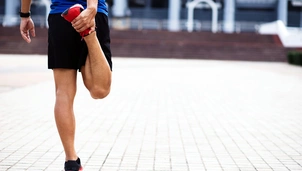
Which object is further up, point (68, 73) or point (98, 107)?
point (68, 73)

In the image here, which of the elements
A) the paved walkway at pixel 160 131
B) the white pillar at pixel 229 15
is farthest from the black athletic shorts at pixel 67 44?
the white pillar at pixel 229 15

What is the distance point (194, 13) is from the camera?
4988cm

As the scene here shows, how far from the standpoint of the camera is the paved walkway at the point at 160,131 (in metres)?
4.43

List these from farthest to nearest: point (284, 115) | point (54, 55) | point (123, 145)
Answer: point (284, 115)
point (123, 145)
point (54, 55)

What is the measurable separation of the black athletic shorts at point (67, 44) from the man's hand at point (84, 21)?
29 centimetres

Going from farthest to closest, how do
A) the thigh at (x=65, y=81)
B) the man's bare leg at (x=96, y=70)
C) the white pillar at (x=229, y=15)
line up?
the white pillar at (x=229, y=15) < the thigh at (x=65, y=81) < the man's bare leg at (x=96, y=70)

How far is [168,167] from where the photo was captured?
423cm

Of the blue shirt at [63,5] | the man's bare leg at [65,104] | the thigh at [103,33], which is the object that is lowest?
the man's bare leg at [65,104]

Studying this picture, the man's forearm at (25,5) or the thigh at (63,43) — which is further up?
the man's forearm at (25,5)

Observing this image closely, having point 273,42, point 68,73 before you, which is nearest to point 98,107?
point 68,73

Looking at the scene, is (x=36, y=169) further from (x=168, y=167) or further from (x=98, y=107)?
(x=98, y=107)

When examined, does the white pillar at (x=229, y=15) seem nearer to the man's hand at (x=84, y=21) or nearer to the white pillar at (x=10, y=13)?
the white pillar at (x=10, y=13)

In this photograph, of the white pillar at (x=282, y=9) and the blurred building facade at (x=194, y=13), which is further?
the white pillar at (x=282, y=9)

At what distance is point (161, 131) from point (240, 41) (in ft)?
107
